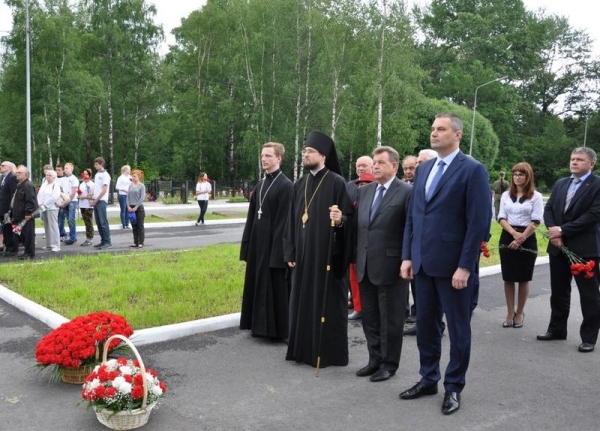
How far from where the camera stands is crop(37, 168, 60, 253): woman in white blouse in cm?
1143

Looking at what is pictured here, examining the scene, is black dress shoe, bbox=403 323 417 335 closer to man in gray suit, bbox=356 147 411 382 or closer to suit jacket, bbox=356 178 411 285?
man in gray suit, bbox=356 147 411 382

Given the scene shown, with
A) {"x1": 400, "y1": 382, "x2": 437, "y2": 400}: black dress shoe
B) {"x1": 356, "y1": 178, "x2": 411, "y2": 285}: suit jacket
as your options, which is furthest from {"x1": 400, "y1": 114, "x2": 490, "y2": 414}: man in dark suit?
{"x1": 356, "y1": 178, "x2": 411, "y2": 285}: suit jacket

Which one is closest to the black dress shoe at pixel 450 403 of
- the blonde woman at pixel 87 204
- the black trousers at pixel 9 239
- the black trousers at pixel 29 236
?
the black trousers at pixel 29 236

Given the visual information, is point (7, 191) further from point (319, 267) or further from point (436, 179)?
point (436, 179)

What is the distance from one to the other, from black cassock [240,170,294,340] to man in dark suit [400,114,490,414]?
73.0 inches

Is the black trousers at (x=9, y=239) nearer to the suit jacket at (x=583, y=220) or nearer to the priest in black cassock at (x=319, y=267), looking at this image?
the priest in black cassock at (x=319, y=267)

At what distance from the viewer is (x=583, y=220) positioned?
18.8 ft

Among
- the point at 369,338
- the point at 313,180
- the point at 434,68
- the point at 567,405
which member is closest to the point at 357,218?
the point at 313,180

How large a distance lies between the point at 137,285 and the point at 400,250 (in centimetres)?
460

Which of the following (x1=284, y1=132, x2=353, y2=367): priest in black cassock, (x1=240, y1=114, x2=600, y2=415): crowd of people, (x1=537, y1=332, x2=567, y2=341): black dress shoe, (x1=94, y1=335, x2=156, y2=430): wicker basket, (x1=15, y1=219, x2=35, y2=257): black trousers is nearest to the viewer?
(x1=94, y1=335, x2=156, y2=430): wicker basket

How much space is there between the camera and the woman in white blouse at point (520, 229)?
21.2ft

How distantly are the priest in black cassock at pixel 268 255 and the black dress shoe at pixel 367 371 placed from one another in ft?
4.04

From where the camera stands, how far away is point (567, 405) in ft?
14.2

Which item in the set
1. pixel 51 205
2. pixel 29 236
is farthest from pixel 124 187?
pixel 29 236
